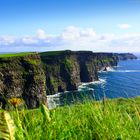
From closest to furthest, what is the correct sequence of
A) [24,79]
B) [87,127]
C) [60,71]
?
[87,127]
[24,79]
[60,71]

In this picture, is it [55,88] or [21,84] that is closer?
[21,84]

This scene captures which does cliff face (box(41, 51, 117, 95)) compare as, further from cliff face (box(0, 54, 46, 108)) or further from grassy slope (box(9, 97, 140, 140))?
grassy slope (box(9, 97, 140, 140))

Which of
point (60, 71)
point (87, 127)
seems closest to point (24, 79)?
point (60, 71)

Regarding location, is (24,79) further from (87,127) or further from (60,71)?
(87,127)

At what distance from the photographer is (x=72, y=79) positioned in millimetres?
171750

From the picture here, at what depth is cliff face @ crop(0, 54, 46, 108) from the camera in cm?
11512

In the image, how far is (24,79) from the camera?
12119cm

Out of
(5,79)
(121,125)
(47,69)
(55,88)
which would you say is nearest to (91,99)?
(121,125)

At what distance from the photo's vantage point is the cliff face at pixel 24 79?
115125 millimetres

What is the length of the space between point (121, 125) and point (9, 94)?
367ft

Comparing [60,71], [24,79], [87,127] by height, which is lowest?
[60,71]

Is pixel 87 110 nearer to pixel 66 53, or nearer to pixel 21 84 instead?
pixel 21 84

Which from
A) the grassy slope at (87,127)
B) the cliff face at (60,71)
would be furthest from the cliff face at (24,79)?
the grassy slope at (87,127)

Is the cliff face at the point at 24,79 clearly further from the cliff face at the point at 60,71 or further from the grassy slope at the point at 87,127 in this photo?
the grassy slope at the point at 87,127
